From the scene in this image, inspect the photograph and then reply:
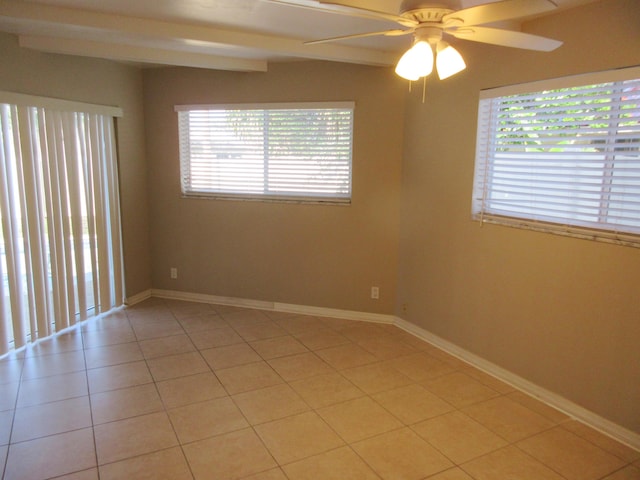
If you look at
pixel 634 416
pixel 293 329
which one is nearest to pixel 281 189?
pixel 293 329

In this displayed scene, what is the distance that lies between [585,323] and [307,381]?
→ 70.7 inches

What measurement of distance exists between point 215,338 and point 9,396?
147cm

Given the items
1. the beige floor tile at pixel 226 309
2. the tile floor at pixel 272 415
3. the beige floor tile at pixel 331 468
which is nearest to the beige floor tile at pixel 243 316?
the beige floor tile at pixel 226 309

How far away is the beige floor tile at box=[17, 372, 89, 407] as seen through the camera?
111 inches

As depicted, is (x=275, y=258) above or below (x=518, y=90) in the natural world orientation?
below

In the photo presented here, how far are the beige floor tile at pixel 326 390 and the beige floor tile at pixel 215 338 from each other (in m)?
0.90

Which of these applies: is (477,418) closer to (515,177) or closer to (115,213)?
(515,177)

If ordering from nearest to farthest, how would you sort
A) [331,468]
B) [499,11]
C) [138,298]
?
[499,11]
[331,468]
[138,298]

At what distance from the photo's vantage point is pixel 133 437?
8.06 ft

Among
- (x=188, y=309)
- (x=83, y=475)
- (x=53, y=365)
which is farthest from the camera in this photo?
(x=188, y=309)

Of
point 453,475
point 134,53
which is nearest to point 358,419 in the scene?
point 453,475

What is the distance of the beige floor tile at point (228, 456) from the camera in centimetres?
220

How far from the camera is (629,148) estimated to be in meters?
2.36

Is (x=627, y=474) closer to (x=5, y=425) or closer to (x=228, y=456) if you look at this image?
(x=228, y=456)
